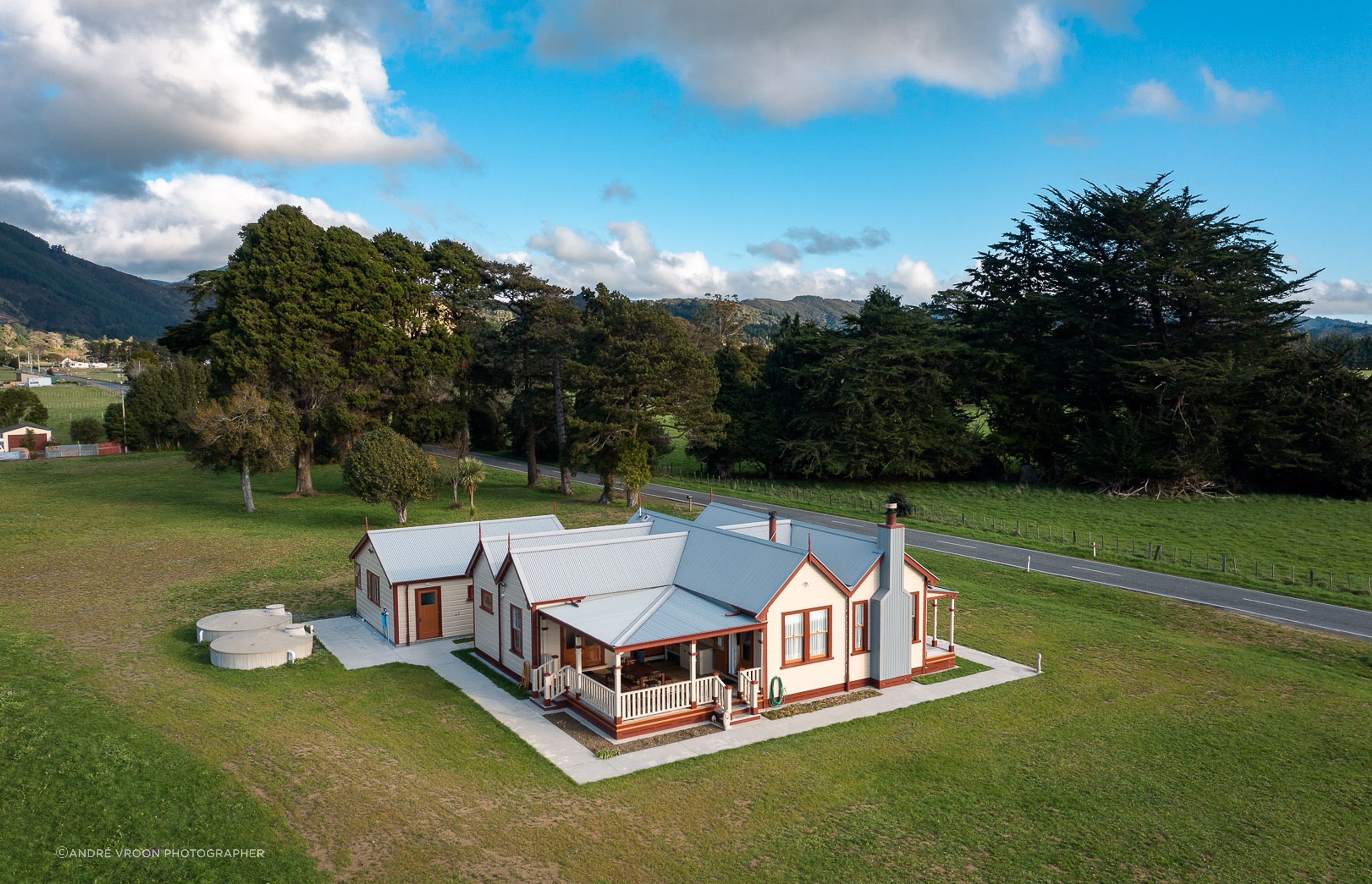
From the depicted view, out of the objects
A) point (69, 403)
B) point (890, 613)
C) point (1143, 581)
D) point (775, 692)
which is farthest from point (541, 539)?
point (69, 403)

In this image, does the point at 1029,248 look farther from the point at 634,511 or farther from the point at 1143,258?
the point at 634,511

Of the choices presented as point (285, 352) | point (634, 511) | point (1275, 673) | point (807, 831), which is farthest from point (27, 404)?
point (1275, 673)

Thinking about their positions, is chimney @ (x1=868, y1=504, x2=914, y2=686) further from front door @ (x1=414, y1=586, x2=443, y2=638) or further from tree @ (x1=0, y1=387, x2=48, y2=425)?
tree @ (x1=0, y1=387, x2=48, y2=425)

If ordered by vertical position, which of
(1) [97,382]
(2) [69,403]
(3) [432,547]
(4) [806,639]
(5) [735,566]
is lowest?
(4) [806,639]

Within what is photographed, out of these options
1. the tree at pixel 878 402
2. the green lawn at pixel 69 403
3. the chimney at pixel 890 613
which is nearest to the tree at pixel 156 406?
the green lawn at pixel 69 403

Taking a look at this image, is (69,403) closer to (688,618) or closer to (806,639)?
(688,618)
